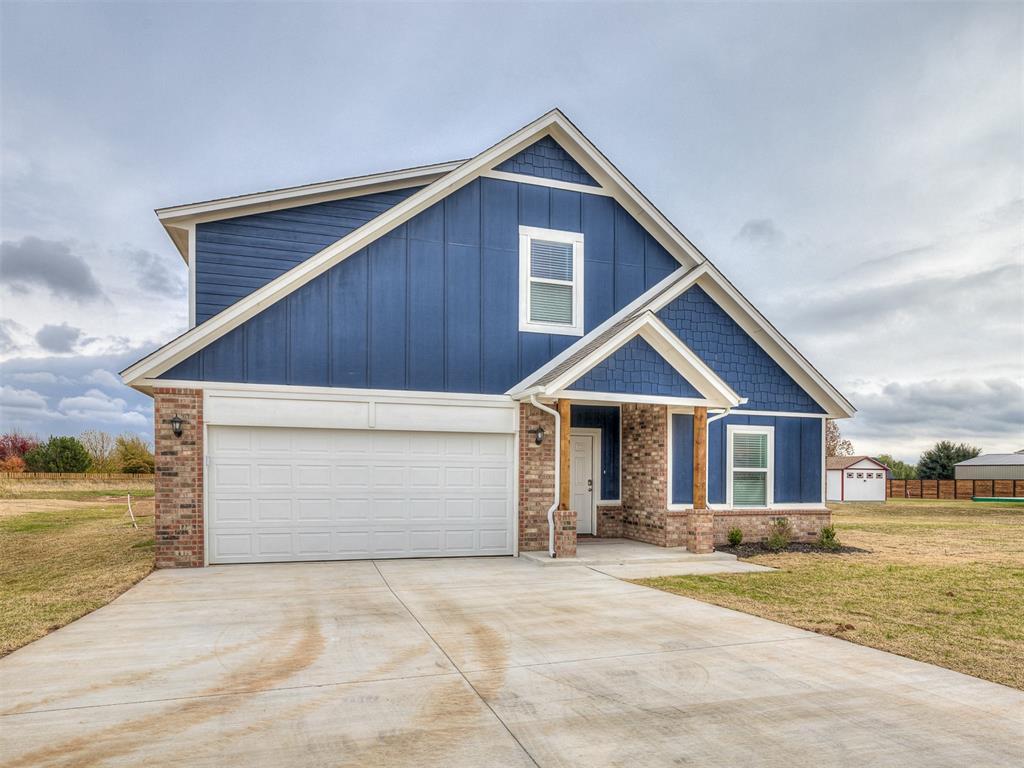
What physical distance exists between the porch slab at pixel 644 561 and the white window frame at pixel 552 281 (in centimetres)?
412

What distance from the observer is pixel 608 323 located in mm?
12844

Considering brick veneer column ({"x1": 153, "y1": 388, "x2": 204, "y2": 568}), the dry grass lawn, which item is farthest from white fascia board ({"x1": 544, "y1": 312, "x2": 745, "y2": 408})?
the dry grass lawn

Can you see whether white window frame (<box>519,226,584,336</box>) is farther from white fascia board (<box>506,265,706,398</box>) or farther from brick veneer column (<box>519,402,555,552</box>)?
brick veneer column (<box>519,402,555,552</box>)

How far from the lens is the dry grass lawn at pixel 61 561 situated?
23.8 ft

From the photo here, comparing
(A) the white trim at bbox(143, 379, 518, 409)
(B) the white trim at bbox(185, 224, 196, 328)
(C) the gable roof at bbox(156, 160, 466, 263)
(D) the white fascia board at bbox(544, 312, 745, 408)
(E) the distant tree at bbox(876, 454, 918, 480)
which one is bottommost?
(E) the distant tree at bbox(876, 454, 918, 480)

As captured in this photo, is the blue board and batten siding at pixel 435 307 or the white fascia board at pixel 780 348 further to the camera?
the white fascia board at pixel 780 348

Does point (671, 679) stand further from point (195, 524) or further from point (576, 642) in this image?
point (195, 524)

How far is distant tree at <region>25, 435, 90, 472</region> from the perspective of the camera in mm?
35125

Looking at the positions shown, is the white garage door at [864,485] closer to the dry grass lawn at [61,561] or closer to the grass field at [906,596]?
the grass field at [906,596]

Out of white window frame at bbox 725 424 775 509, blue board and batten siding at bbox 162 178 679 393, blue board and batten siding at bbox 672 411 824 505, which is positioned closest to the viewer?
blue board and batten siding at bbox 162 178 679 393

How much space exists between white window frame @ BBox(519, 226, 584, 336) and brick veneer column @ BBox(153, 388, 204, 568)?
5.79 m

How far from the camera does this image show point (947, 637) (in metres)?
6.59

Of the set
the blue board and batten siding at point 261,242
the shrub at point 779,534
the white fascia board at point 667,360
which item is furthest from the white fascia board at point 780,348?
the blue board and batten siding at point 261,242

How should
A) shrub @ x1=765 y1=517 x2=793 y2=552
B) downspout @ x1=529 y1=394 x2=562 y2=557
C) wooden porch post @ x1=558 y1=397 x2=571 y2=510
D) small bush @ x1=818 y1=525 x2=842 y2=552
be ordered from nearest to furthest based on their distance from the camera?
downspout @ x1=529 y1=394 x2=562 y2=557, wooden porch post @ x1=558 y1=397 x2=571 y2=510, shrub @ x1=765 y1=517 x2=793 y2=552, small bush @ x1=818 y1=525 x2=842 y2=552
